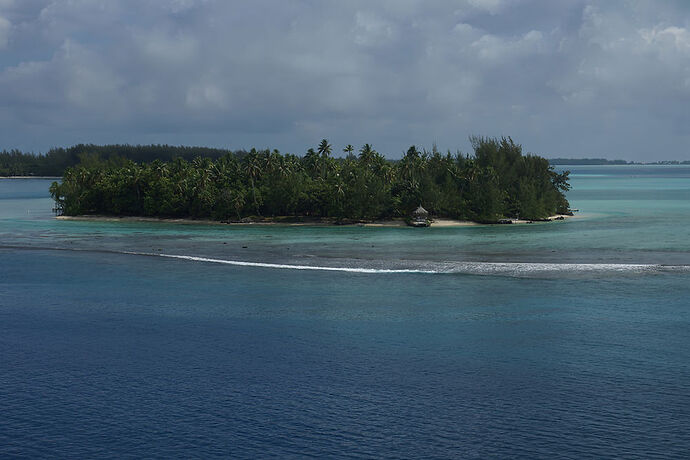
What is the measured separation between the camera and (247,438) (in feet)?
89.3

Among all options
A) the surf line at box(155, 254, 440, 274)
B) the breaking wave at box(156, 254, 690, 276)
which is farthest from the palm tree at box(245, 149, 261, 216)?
the breaking wave at box(156, 254, 690, 276)

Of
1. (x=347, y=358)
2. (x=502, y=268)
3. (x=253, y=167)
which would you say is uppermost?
(x=253, y=167)

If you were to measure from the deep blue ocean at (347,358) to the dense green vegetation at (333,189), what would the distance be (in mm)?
59166

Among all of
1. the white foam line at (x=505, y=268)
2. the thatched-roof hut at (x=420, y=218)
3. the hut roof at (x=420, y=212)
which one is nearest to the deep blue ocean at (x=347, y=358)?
the white foam line at (x=505, y=268)

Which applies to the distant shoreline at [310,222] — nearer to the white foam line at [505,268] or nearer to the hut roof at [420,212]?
the hut roof at [420,212]

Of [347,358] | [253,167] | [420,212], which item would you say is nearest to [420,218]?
[420,212]

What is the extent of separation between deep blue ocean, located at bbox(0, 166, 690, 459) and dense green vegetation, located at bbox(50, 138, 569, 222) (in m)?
59.2

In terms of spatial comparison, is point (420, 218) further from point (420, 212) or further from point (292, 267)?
point (292, 267)

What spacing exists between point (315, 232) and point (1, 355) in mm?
85494

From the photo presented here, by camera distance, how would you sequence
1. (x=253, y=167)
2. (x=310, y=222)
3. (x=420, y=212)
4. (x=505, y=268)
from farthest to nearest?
(x=253, y=167)
(x=310, y=222)
(x=420, y=212)
(x=505, y=268)

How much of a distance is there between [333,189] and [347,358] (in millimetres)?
104341

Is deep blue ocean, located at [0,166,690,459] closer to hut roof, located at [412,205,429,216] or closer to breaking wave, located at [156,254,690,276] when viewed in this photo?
breaking wave, located at [156,254,690,276]

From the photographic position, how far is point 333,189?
141500 millimetres

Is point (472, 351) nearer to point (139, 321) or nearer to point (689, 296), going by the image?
point (139, 321)
